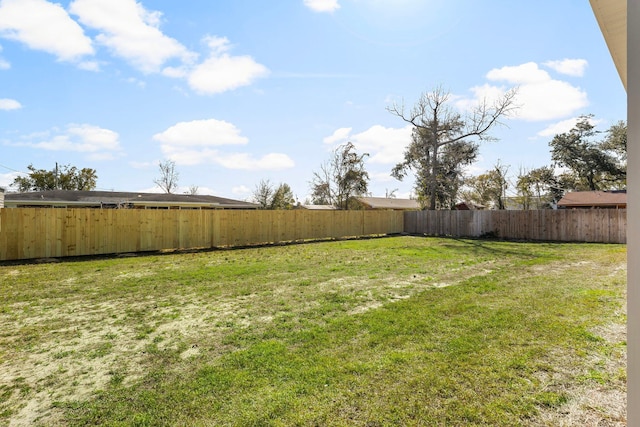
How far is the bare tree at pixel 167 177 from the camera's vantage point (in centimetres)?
3838

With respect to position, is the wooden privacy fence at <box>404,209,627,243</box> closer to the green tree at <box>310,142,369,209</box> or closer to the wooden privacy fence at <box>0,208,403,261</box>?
the wooden privacy fence at <box>0,208,403,261</box>

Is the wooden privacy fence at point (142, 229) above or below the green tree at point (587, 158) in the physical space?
below

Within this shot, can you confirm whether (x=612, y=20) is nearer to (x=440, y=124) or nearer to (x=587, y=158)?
(x=440, y=124)

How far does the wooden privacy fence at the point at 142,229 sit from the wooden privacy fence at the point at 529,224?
19.9ft

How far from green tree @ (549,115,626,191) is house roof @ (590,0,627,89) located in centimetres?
3053

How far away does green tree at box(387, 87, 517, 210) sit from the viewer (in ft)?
65.8

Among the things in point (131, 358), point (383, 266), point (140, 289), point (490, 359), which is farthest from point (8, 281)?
point (490, 359)

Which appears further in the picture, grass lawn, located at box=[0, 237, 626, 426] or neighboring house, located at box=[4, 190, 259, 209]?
neighboring house, located at box=[4, 190, 259, 209]

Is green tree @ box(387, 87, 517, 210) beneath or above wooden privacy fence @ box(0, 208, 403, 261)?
above

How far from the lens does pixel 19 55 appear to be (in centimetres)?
935

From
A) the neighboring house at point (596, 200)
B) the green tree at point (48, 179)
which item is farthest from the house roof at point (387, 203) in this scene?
the green tree at point (48, 179)

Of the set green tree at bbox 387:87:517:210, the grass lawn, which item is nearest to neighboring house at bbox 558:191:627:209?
green tree at bbox 387:87:517:210

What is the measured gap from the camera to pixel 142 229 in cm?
1113

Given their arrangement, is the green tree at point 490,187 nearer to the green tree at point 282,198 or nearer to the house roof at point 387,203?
the house roof at point 387,203
